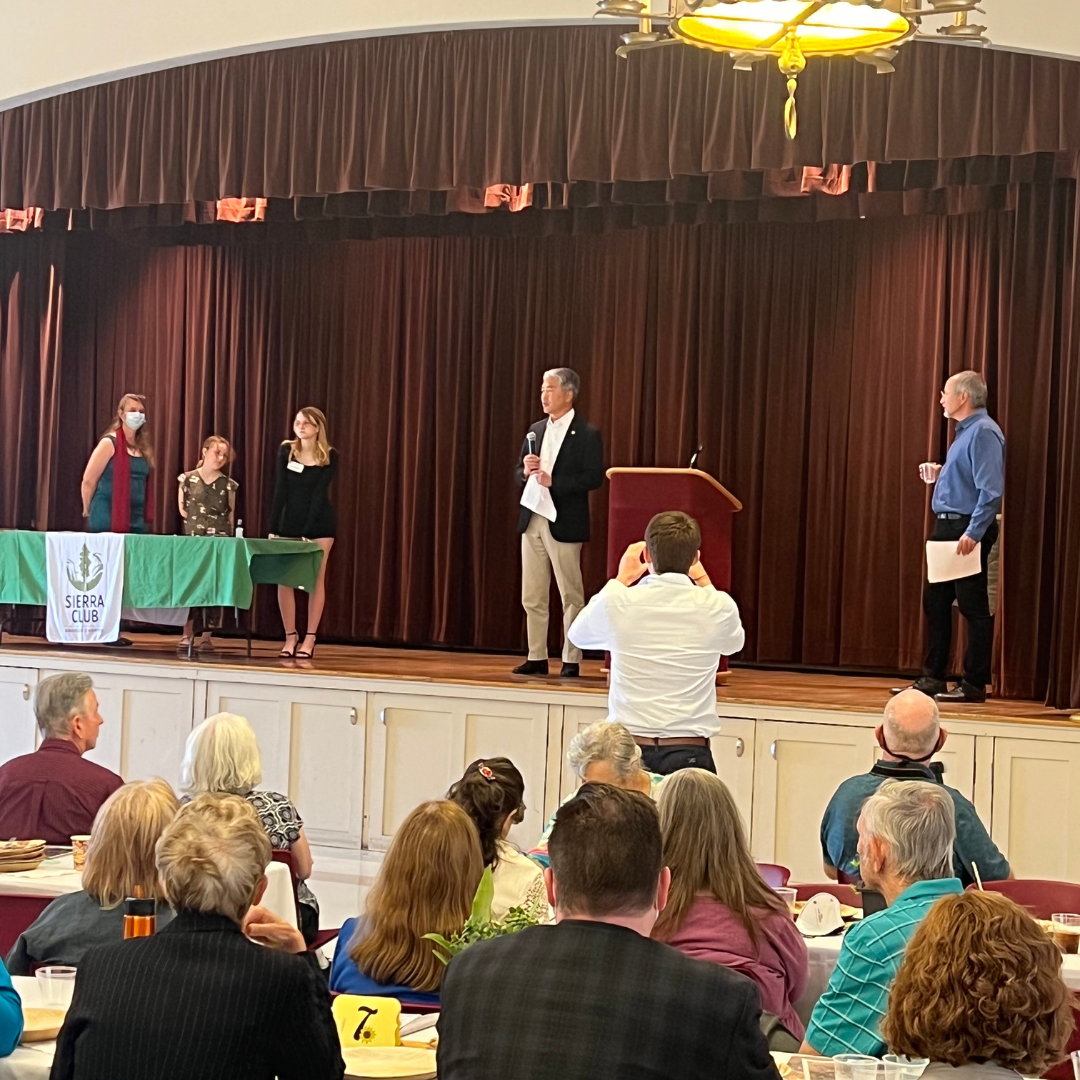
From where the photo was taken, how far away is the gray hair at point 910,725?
4.49 meters

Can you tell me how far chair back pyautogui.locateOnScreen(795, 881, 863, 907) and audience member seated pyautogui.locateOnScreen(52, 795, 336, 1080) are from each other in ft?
6.49

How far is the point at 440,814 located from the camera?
3301 mm

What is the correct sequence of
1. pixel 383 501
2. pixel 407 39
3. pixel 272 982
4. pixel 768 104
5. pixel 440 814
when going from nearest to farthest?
pixel 272 982
pixel 440 814
pixel 768 104
pixel 407 39
pixel 383 501

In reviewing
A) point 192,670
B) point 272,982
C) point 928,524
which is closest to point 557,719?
point 192,670

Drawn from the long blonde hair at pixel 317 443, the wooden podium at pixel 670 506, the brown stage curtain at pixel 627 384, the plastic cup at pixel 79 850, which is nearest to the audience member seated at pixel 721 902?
the plastic cup at pixel 79 850

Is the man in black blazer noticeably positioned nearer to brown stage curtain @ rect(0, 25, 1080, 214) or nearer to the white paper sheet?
brown stage curtain @ rect(0, 25, 1080, 214)

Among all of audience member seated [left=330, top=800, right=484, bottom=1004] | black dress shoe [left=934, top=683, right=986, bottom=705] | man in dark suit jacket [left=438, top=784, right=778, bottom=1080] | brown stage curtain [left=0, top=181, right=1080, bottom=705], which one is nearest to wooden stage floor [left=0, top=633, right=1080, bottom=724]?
black dress shoe [left=934, top=683, right=986, bottom=705]

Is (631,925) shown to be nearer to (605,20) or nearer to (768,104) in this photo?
(605,20)

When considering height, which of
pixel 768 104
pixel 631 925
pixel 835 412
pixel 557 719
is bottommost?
pixel 557 719

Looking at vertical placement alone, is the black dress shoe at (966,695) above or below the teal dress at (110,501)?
below

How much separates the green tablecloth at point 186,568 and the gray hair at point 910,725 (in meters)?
4.38

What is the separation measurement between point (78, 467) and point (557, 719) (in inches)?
220

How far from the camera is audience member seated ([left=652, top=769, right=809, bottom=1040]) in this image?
3215 mm

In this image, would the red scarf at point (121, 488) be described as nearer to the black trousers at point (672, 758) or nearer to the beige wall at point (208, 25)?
the beige wall at point (208, 25)
